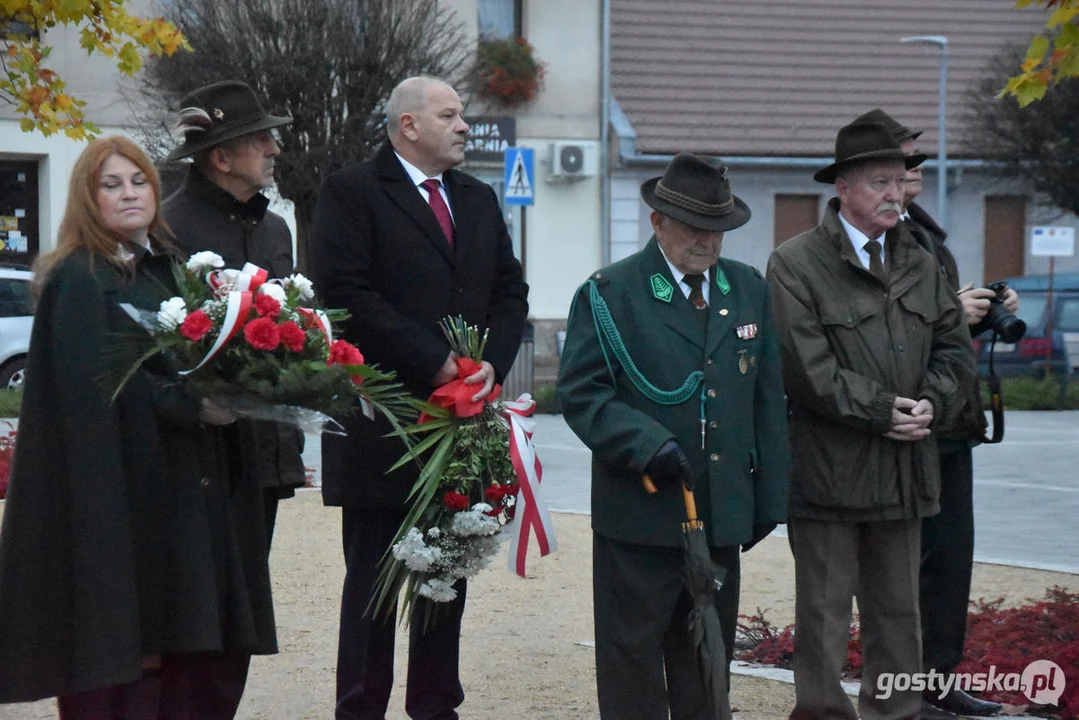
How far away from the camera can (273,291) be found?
14.8 feet

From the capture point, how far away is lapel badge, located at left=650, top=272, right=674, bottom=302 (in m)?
4.93

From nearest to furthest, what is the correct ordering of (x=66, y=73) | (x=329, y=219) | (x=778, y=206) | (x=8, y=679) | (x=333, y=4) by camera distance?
(x=8, y=679) → (x=329, y=219) → (x=333, y=4) → (x=66, y=73) → (x=778, y=206)

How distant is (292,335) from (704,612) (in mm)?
1426

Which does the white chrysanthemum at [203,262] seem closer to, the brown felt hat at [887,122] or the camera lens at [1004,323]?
the brown felt hat at [887,122]

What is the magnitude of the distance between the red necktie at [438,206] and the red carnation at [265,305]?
3.75ft

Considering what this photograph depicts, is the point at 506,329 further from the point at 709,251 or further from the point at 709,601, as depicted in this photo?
the point at 709,601

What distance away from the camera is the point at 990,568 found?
9242mm

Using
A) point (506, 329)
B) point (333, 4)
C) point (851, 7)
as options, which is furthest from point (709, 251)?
point (851, 7)

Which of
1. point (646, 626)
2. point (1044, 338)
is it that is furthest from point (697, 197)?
point (1044, 338)

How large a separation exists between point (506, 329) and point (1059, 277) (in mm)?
21093

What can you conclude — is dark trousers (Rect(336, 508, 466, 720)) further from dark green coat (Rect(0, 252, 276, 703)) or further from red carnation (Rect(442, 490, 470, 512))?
dark green coat (Rect(0, 252, 276, 703))

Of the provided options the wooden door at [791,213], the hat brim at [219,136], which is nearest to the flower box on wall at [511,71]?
the wooden door at [791,213]

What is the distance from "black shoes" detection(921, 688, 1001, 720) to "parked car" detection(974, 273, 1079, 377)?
1723cm

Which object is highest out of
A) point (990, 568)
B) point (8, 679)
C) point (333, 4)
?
point (333, 4)
